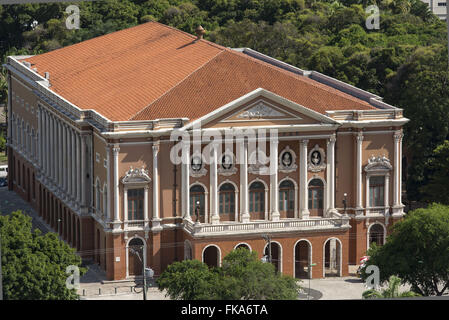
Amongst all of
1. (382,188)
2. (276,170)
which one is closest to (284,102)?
(276,170)

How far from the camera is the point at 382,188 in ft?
195

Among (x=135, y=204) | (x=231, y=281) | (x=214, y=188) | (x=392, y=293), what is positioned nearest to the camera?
(x=231, y=281)

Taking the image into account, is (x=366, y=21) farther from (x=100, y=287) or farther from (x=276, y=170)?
(x=100, y=287)

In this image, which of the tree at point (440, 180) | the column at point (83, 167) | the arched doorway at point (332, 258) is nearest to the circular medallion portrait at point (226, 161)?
the arched doorway at point (332, 258)

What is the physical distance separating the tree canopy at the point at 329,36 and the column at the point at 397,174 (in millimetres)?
6954

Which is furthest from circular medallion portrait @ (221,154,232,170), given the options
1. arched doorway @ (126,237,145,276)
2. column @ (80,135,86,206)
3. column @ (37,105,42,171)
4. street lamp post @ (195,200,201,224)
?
column @ (37,105,42,171)

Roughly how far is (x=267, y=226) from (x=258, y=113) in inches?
197

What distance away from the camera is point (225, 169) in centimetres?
5678

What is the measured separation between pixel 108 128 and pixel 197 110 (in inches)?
165

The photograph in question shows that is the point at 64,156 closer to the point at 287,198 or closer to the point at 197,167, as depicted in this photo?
the point at 197,167

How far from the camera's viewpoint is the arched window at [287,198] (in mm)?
57844

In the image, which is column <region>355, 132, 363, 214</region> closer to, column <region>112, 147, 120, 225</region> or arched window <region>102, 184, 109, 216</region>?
column <region>112, 147, 120, 225</region>

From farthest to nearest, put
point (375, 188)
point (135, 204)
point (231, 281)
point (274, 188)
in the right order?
point (375, 188), point (274, 188), point (135, 204), point (231, 281)

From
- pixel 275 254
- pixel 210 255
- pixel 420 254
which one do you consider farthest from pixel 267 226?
pixel 420 254
